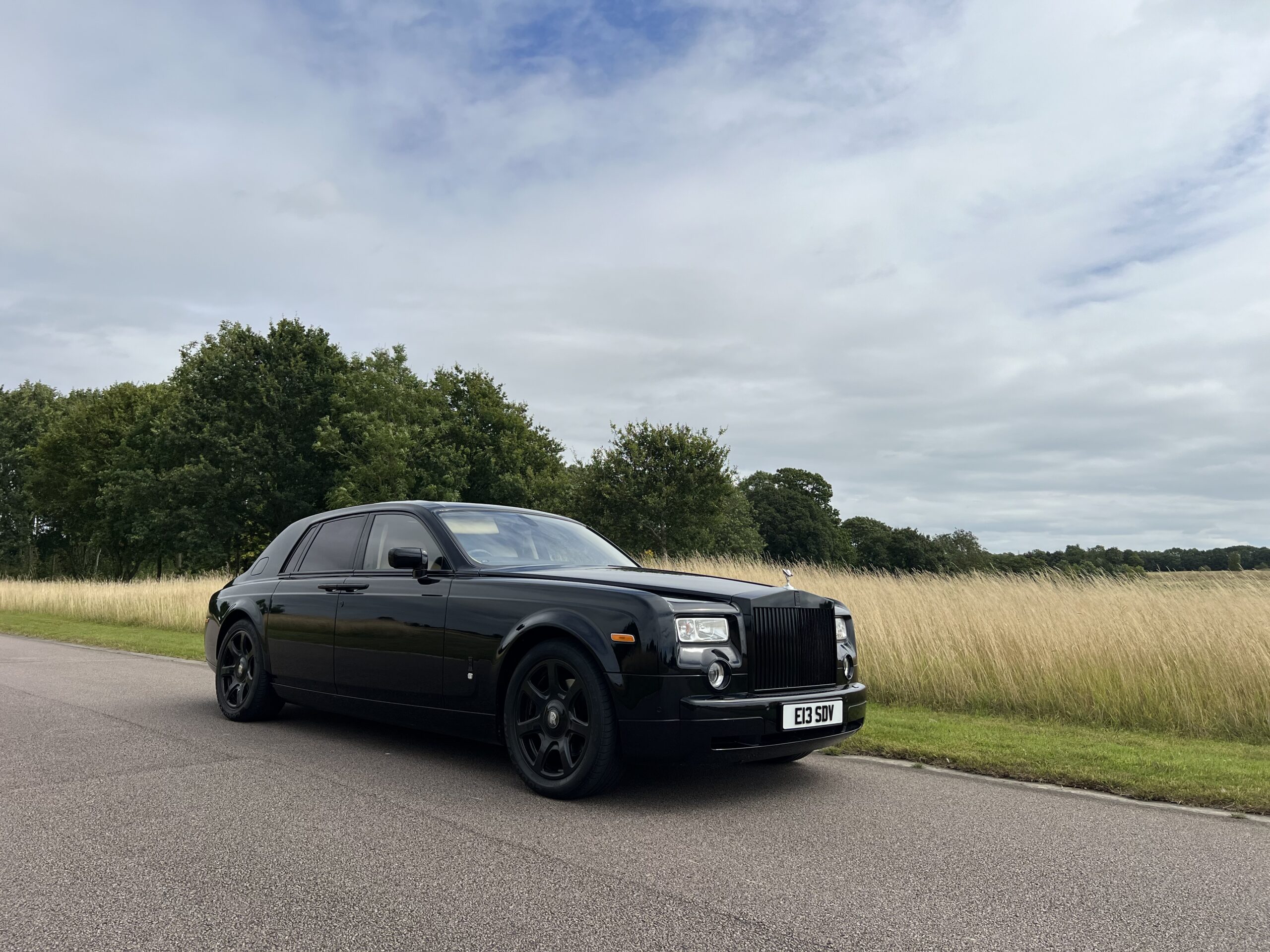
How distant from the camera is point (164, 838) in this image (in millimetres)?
4320

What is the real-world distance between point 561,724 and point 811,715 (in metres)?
1.37

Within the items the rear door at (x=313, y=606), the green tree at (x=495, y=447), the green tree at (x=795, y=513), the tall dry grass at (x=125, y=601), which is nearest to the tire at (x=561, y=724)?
the rear door at (x=313, y=606)

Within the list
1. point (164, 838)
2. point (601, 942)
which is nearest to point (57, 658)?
point (164, 838)

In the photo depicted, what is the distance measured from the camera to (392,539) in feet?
22.3

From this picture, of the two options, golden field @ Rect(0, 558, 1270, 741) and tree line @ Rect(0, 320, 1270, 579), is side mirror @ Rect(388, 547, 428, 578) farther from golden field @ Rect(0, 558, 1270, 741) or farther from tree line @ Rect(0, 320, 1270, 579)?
tree line @ Rect(0, 320, 1270, 579)

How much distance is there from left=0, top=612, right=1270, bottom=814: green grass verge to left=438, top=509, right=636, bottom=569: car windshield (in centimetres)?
225

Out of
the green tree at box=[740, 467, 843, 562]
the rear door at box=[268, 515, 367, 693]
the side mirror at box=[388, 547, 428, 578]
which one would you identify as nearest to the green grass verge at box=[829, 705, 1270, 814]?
the side mirror at box=[388, 547, 428, 578]

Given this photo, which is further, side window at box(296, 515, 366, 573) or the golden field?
the golden field

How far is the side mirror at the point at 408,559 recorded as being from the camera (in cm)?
603

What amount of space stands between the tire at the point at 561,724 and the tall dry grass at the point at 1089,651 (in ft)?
18.1

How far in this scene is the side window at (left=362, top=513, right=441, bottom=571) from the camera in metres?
6.50

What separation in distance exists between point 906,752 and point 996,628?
3.59m

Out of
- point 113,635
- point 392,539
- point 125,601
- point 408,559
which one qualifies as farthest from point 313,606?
point 125,601

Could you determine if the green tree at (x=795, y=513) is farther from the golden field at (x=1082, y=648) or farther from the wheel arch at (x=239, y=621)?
the wheel arch at (x=239, y=621)
